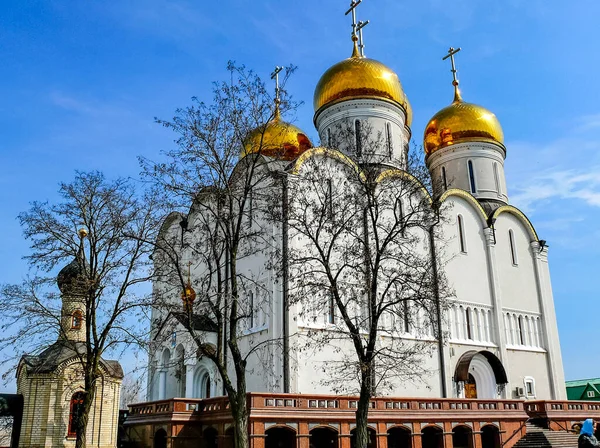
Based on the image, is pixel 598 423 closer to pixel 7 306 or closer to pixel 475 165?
pixel 475 165

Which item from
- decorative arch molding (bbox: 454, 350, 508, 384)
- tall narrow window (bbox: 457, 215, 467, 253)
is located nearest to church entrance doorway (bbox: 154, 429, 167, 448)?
decorative arch molding (bbox: 454, 350, 508, 384)

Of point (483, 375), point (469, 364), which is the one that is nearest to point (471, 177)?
point (483, 375)

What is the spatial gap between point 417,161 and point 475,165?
14.9 meters

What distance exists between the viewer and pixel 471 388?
72.4 feet

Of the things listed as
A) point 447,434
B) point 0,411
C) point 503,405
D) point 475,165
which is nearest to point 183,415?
point 0,411

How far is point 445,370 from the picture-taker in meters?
20.6

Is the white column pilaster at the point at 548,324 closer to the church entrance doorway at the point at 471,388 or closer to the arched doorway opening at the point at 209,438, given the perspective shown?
the church entrance doorway at the point at 471,388

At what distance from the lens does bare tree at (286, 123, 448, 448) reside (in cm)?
1296

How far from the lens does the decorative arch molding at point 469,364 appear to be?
20.9 metres

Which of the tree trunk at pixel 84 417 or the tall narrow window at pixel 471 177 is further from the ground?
the tall narrow window at pixel 471 177

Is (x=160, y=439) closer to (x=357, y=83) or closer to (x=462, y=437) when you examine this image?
(x=462, y=437)

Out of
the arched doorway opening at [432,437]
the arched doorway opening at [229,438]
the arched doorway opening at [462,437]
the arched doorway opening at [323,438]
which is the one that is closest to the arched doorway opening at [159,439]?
the arched doorway opening at [229,438]

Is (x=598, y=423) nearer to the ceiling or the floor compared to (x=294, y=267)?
nearer to the floor

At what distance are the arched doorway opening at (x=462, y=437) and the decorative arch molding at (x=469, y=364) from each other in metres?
3.07
